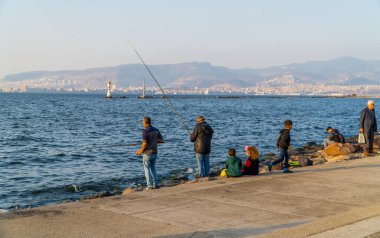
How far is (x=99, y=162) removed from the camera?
21656 mm

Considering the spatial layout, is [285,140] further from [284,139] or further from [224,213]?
[224,213]

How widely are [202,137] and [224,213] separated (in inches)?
192

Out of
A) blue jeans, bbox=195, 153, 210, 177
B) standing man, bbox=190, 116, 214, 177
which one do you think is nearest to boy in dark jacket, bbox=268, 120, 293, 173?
standing man, bbox=190, 116, 214, 177

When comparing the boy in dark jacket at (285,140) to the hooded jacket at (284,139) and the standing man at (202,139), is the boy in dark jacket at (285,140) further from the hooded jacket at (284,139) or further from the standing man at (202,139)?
the standing man at (202,139)

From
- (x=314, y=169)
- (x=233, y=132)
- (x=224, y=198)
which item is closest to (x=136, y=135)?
(x=233, y=132)

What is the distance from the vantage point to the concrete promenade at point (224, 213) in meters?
7.16

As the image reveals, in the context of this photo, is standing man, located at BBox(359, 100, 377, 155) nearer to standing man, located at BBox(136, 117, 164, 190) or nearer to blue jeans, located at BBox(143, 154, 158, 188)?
standing man, located at BBox(136, 117, 164, 190)

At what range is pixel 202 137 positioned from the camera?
520 inches

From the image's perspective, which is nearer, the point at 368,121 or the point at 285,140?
the point at 285,140

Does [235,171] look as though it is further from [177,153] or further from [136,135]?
[136,135]

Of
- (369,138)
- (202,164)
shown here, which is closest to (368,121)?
(369,138)

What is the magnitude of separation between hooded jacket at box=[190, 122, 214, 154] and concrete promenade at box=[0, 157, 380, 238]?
1761 millimetres

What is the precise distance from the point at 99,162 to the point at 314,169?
34.7ft

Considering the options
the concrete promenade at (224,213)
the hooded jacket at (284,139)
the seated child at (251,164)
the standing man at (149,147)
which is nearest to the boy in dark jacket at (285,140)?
the hooded jacket at (284,139)
